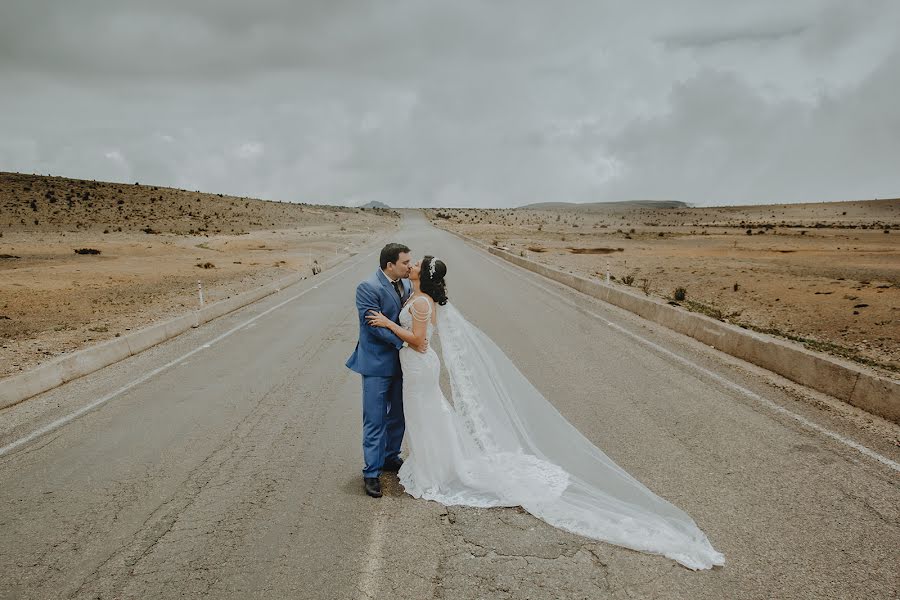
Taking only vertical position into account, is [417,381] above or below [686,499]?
above

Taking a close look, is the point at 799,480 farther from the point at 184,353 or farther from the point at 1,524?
the point at 184,353

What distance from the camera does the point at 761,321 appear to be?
41.6ft

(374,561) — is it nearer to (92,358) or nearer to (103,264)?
(92,358)

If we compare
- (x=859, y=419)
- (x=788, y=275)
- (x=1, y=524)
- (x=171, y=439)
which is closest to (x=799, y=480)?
(x=859, y=419)

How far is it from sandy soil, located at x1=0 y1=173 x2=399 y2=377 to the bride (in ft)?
25.1

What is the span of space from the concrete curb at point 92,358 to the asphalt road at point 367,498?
0.31 m

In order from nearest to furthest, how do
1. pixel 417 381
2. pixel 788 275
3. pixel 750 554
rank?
pixel 750 554 → pixel 417 381 → pixel 788 275

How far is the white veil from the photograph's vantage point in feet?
12.5

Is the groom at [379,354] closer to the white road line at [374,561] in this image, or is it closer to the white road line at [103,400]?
the white road line at [374,561]

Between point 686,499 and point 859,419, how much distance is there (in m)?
3.11

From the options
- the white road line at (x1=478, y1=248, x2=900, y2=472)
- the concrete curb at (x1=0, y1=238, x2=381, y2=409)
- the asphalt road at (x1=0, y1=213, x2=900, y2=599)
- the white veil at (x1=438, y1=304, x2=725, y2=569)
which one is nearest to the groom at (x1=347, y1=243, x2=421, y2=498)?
the asphalt road at (x1=0, y1=213, x2=900, y2=599)

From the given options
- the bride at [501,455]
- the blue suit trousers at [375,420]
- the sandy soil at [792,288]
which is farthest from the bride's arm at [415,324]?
the sandy soil at [792,288]

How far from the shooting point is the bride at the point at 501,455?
3928 millimetres

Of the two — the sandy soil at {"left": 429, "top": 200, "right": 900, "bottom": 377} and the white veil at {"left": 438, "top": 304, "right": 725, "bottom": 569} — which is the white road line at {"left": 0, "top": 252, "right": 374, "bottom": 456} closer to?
the white veil at {"left": 438, "top": 304, "right": 725, "bottom": 569}
